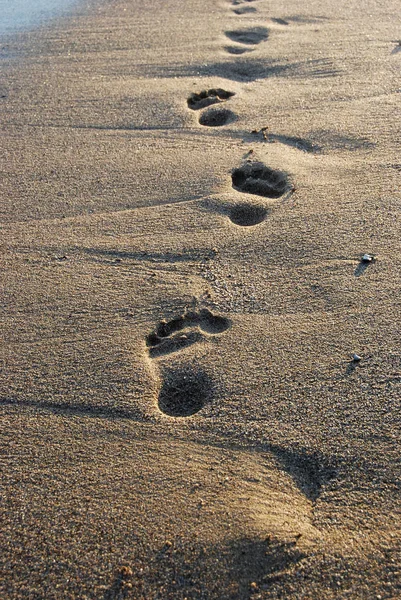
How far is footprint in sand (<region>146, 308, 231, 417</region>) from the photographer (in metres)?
1.80

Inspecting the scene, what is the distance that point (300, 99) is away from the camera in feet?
10.3

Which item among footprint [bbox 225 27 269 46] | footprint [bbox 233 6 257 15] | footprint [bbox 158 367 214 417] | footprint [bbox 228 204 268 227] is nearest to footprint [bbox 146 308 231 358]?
footprint [bbox 158 367 214 417]

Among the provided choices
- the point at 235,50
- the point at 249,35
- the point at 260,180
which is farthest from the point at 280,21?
the point at 260,180

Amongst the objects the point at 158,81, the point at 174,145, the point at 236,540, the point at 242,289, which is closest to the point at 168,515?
the point at 236,540

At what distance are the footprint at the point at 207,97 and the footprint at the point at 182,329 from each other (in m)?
1.64

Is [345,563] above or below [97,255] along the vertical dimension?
below

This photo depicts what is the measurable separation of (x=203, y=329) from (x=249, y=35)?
2.74m

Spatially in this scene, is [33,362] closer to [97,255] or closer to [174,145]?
[97,255]

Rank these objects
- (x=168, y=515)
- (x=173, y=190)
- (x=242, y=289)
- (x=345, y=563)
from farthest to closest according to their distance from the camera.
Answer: (x=173, y=190)
(x=242, y=289)
(x=168, y=515)
(x=345, y=563)

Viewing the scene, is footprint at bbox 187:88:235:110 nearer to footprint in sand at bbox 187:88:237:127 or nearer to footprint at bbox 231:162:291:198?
footprint in sand at bbox 187:88:237:127

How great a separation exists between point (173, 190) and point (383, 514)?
65.9 inches

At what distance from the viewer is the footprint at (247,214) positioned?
8.02 feet

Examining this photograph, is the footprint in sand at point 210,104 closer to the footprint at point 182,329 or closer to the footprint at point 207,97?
the footprint at point 207,97

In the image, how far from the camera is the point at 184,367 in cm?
188
